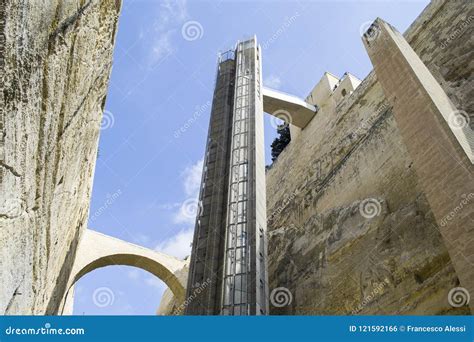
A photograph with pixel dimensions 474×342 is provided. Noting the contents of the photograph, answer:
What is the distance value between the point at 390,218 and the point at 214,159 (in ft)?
20.4

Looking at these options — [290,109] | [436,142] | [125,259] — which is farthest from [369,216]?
[125,259]

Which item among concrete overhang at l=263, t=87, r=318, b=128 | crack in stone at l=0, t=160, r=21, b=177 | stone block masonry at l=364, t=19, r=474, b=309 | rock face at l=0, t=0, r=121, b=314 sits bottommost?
crack in stone at l=0, t=160, r=21, b=177

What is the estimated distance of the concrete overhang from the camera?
20078 mm

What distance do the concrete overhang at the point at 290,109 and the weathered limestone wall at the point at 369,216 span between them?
2.40 m

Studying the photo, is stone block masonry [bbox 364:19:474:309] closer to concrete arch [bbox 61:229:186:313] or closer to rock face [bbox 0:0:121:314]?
rock face [bbox 0:0:121:314]

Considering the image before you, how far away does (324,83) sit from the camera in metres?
22.0

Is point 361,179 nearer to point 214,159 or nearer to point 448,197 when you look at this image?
point 214,159

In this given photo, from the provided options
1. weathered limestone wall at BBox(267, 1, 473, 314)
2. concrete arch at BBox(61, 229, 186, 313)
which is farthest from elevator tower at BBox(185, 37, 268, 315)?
concrete arch at BBox(61, 229, 186, 313)

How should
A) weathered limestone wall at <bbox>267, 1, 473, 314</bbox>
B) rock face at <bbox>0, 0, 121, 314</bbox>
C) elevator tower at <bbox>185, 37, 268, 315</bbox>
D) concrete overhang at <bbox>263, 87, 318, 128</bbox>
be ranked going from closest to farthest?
rock face at <bbox>0, 0, 121, 314</bbox>
weathered limestone wall at <bbox>267, 1, 473, 314</bbox>
elevator tower at <bbox>185, 37, 268, 315</bbox>
concrete overhang at <bbox>263, 87, 318, 128</bbox>

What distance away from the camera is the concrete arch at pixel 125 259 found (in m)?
17.3

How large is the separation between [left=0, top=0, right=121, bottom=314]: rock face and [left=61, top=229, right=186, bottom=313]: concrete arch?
43.9 ft

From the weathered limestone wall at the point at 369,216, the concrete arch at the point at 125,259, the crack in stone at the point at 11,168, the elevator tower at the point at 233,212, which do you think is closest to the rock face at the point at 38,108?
the crack in stone at the point at 11,168

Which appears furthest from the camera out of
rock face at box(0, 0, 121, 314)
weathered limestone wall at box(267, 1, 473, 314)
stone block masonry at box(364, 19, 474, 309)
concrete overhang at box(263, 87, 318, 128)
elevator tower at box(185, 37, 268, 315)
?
concrete overhang at box(263, 87, 318, 128)

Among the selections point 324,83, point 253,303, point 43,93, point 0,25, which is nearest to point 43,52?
point 43,93
